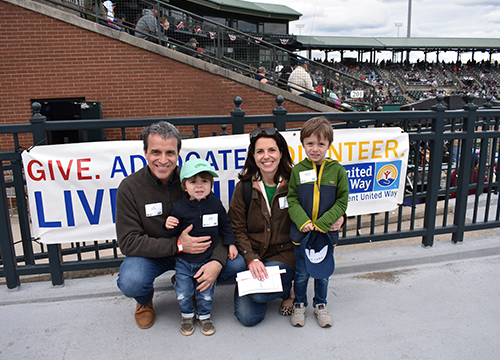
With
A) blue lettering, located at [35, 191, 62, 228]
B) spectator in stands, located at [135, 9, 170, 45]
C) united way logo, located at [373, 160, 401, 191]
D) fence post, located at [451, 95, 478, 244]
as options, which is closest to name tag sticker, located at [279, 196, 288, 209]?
united way logo, located at [373, 160, 401, 191]

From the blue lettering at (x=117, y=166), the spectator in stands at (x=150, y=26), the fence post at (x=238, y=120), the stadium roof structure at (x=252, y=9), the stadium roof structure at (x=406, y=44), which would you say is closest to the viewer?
the blue lettering at (x=117, y=166)

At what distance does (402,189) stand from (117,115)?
759 centimetres

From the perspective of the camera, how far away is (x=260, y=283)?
2549mm

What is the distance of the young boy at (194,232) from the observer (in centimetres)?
250

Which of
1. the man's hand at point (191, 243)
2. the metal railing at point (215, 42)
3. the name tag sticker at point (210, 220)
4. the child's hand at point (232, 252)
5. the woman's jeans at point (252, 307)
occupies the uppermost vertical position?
the metal railing at point (215, 42)

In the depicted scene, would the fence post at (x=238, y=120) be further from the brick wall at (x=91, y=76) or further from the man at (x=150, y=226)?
the brick wall at (x=91, y=76)

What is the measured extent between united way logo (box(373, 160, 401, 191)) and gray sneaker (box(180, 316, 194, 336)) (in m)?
2.16

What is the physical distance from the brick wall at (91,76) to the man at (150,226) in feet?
21.6

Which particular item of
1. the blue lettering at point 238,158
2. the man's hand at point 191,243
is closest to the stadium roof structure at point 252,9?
the blue lettering at point 238,158

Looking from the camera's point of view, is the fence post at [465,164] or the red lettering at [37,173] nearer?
the red lettering at [37,173]

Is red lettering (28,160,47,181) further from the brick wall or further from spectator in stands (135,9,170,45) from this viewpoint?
spectator in stands (135,9,170,45)

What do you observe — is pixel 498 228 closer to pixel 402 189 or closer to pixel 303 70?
pixel 402 189

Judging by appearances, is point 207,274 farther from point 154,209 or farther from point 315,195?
point 315,195

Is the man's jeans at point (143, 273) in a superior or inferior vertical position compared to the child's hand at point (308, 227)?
inferior
